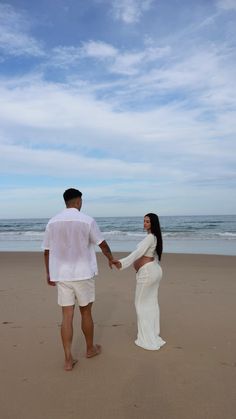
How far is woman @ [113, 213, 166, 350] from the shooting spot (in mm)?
4082

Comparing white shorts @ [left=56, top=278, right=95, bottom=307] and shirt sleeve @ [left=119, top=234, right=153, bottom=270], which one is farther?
shirt sleeve @ [left=119, top=234, right=153, bottom=270]

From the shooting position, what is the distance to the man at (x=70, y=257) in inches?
139

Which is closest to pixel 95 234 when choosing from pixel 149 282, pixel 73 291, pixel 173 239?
pixel 73 291

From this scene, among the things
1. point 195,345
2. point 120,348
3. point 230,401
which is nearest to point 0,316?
point 120,348

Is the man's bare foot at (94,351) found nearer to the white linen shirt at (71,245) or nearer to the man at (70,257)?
the man at (70,257)

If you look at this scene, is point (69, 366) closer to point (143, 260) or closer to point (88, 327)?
point (88, 327)

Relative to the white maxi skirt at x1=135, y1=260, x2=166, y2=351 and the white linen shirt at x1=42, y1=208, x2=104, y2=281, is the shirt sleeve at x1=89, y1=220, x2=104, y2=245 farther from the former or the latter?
the white maxi skirt at x1=135, y1=260, x2=166, y2=351

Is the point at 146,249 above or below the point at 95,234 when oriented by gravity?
below

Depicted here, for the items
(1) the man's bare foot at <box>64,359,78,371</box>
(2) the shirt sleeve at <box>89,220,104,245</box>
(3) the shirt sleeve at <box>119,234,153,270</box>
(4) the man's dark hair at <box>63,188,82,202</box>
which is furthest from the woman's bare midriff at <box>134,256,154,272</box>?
(1) the man's bare foot at <box>64,359,78,371</box>

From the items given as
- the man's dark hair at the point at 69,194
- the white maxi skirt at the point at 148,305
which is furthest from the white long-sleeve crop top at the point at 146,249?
the man's dark hair at the point at 69,194

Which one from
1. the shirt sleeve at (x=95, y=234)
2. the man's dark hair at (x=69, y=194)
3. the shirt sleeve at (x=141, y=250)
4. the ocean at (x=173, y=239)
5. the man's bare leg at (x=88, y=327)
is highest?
the man's dark hair at (x=69, y=194)

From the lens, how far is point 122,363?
12.1 feet

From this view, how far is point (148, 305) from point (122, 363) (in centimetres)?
73

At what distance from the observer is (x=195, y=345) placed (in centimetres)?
414
